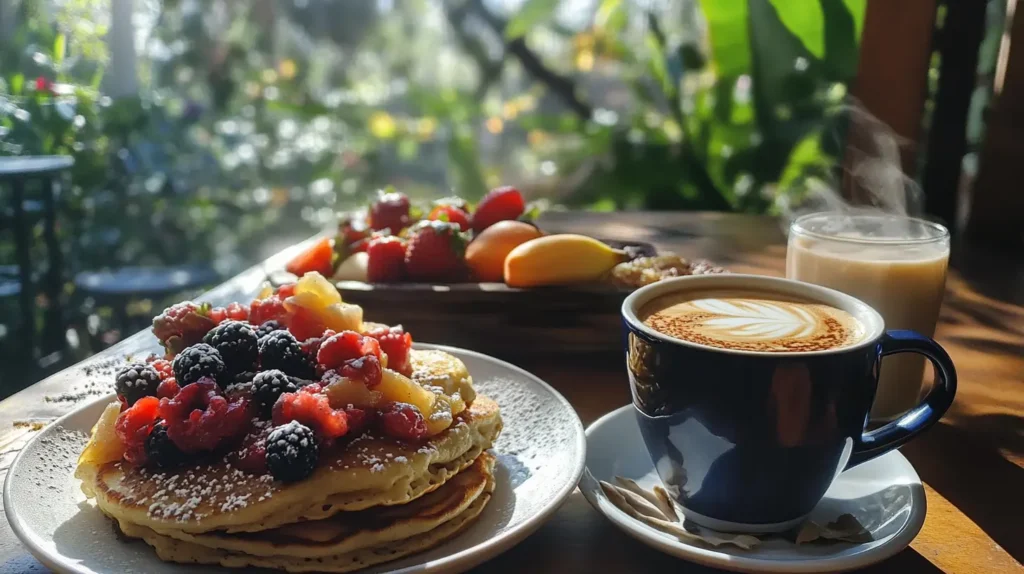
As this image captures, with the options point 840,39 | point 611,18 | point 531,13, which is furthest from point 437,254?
point 611,18

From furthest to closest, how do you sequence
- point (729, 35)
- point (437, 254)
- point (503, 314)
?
point (729, 35) → point (437, 254) → point (503, 314)

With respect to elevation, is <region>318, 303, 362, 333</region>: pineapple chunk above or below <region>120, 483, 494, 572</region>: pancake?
above

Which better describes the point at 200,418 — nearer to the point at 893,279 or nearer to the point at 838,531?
the point at 838,531

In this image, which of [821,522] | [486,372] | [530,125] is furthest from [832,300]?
[530,125]

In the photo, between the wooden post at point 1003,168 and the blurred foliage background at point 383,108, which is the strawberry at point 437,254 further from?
the wooden post at point 1003,168

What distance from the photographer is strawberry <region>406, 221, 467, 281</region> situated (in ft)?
4.29

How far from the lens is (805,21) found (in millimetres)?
2418

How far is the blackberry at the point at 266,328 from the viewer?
2.74 ft

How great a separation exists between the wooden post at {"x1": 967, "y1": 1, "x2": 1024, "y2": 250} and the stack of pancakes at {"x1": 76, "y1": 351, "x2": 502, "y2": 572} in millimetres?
1953

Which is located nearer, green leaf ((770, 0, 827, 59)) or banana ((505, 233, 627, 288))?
banana ((505, 233, 627, 288))

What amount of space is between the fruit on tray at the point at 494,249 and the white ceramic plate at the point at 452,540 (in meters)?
0.40

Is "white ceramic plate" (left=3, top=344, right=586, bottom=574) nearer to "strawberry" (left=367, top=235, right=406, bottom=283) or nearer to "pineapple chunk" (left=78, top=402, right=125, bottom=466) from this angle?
"pineapple chunk" (left=78, top=402, right=125, bottom=466)

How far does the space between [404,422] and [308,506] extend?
122 mm

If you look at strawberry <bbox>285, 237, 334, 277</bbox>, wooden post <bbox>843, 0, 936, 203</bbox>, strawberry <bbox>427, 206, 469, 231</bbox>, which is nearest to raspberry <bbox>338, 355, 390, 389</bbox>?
strawberry <bbox>285, 237, 334, 277</bbox>
